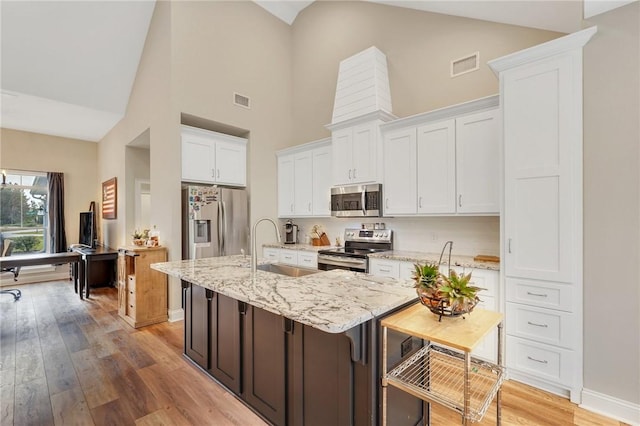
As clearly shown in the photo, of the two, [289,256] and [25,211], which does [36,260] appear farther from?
[289,256]

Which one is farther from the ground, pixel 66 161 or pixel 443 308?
pixel 66 161

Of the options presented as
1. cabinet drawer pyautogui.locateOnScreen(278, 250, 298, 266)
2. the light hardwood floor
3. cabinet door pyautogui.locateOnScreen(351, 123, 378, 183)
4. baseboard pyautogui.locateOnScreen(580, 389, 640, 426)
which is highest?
cabinet door pyautogui.locateOnScreen(351, 123, 378, 183)

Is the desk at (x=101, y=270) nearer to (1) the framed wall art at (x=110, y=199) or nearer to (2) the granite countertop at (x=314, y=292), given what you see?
(1) the framed wall art at (x=110, y=199)

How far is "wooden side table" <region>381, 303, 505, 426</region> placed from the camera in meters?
1.19

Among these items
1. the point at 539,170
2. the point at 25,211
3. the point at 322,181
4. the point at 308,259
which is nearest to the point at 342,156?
the point at 322,181

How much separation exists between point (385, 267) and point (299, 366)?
1867mm

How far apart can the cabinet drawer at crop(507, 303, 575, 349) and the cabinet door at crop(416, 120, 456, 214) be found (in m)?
1.15

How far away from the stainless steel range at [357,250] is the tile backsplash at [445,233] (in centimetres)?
14

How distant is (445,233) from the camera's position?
11.6ft

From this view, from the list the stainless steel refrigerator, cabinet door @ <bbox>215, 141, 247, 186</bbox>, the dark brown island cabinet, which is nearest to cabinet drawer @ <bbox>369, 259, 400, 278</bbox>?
the dark brown island cabinet

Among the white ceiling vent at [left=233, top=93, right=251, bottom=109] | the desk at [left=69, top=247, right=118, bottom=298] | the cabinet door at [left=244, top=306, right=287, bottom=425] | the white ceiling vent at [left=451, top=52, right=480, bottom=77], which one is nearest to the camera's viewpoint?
the cabinet door at [left=244, top=306, right=287, bottom=425]

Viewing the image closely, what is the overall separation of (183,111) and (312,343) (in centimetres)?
369

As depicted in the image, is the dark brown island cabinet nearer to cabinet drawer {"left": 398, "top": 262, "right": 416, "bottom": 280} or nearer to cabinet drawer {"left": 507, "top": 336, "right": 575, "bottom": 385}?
cabinet drawer {"left": 507, "top": 336, "right": 575, "bottom": 385}

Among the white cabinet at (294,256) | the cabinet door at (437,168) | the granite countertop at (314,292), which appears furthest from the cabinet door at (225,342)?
the cabinet door at (437,168)
